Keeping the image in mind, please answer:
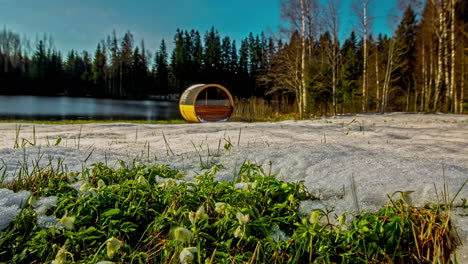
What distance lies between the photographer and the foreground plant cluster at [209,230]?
1030mm

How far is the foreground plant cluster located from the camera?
103 cm

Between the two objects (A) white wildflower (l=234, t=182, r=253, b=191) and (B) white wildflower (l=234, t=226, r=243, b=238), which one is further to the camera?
(A) white wildflower (l=234, t=182, r=253, b=191)

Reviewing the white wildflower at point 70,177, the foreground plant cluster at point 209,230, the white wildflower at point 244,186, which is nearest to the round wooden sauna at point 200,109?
the white wildflower at point 70,177

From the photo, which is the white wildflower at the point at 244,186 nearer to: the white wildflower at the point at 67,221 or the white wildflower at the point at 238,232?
the white wildflower at the point at 238,232

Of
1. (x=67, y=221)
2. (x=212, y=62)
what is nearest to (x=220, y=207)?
(x=67, y=221)

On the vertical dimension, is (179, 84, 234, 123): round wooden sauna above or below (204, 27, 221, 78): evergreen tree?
below

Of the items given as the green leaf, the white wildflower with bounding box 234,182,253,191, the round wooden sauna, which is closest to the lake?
the round wooden sauna

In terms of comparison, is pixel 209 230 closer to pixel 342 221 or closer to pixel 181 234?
pixel 181 234

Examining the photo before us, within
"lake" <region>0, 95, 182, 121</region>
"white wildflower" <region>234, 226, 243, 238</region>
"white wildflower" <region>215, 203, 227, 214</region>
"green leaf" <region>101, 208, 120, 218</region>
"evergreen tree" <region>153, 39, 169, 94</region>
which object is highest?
"evergreen tree" <region>153, 39, 169, 94</region>

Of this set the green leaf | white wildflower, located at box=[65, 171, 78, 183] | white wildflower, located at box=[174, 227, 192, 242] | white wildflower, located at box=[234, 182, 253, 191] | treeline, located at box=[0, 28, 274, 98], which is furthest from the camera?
treeline, located at box=[0, 28, 274, 98]

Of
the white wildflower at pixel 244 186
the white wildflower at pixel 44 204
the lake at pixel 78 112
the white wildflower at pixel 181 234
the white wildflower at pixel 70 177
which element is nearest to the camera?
the white wildflower at pixel 181 234

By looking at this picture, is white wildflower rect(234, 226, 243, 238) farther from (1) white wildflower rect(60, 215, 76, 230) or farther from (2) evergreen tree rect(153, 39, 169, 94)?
(2) evergreen tree rect(153, 39, 169, 94)

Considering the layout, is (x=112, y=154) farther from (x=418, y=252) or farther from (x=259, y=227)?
(x=418, y=252)

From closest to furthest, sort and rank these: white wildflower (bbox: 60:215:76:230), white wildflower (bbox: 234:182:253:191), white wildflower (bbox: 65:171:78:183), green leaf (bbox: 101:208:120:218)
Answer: white wildflower (bbox: 60:215:76:230), green leaf (bbox: 101:208:120:218), white wildflower (bbox: 234:182:253:191), white wildflower (bbox: 65:171:78:183)
